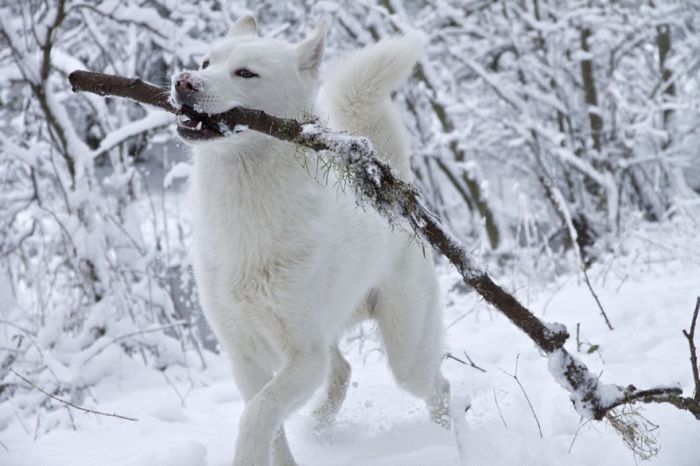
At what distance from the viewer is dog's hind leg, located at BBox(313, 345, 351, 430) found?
3.24 m

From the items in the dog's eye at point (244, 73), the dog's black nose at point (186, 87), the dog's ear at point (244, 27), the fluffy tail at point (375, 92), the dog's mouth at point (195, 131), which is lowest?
the dog's mouth at point (195, 131)

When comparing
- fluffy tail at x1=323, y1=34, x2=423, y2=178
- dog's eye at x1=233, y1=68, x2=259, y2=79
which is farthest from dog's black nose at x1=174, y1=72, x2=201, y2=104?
fluffy tail at x1=323, y1=34, x2=423, y2=178

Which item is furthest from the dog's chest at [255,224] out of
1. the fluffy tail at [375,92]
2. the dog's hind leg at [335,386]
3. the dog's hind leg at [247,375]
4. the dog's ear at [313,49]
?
the dog's hind leg at [335,386]

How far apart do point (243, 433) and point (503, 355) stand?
2160mm

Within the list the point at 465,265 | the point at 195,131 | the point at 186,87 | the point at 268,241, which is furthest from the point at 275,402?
the point at 186,87

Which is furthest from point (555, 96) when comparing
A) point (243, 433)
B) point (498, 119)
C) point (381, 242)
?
point (243, 433)

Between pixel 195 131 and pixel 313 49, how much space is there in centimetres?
81

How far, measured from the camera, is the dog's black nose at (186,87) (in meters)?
2.17

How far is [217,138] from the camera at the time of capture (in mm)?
2264

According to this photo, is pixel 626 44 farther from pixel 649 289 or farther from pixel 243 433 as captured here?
pixel 243 433

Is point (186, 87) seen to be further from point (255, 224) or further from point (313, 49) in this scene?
point (313, 49)

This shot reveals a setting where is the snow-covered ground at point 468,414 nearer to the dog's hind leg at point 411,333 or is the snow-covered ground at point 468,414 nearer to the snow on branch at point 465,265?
the dog's hind leg at point 411,333

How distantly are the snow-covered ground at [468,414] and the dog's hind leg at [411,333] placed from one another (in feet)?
0.50

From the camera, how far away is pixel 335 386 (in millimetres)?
3410
